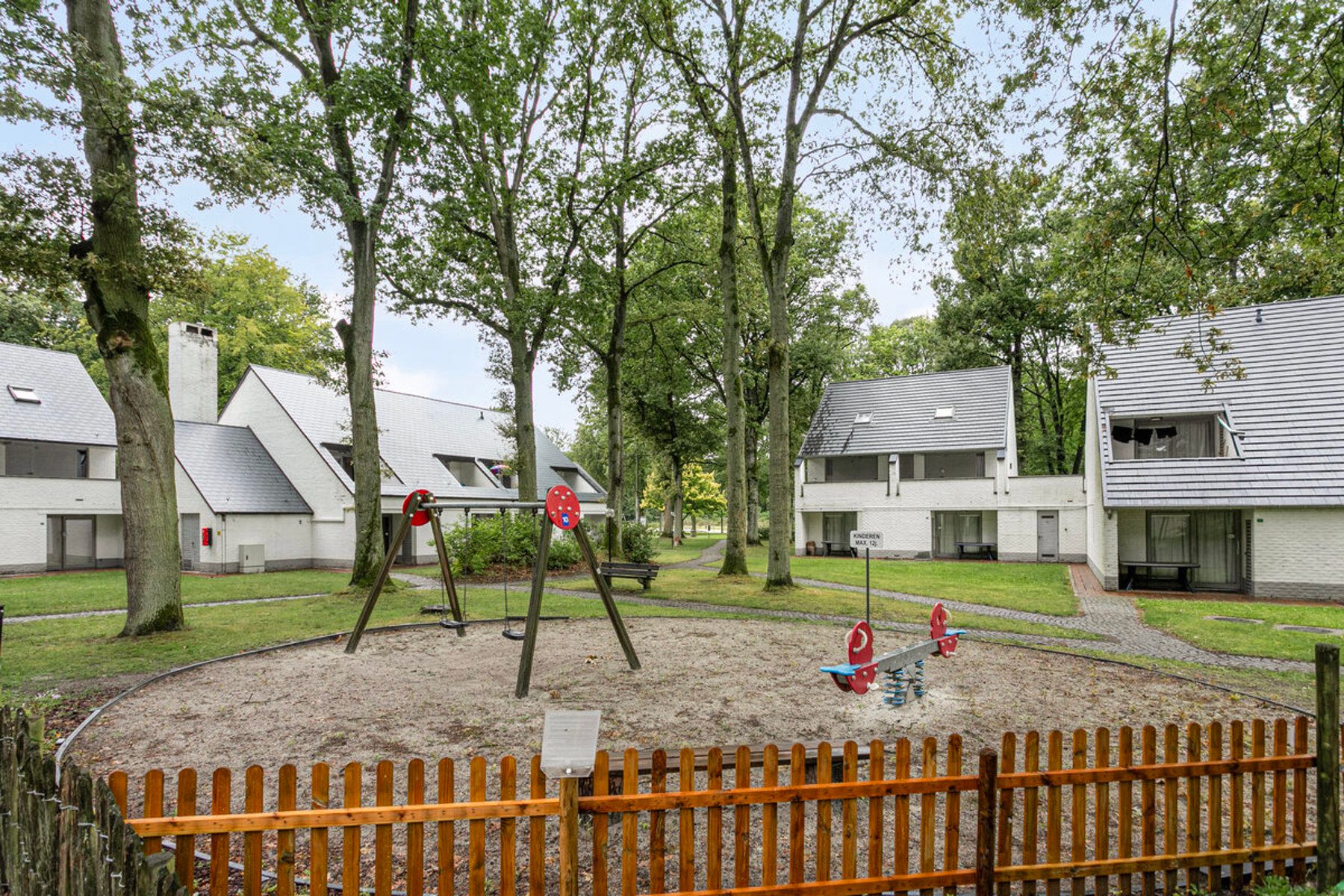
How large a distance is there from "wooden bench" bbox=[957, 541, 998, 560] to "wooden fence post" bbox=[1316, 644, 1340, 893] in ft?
86.1

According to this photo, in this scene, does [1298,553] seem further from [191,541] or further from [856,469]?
[191,541]

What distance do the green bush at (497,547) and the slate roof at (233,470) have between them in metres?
7.40

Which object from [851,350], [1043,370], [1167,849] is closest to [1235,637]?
[1167,849]

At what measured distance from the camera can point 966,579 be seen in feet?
66.5

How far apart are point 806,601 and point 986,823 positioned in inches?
472

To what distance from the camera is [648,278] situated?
24.7 metres

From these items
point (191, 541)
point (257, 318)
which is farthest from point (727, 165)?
point (257, 318)

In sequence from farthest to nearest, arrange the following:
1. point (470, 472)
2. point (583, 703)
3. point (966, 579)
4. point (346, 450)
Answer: point (470, 472) < point (346, 450) < point (966, 579) < point (583, 703)

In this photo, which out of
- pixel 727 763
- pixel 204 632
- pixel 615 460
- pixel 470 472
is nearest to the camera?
pixel 727 763

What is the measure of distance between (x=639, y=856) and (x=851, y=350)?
43.3m

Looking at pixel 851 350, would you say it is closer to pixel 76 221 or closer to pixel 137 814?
pixel 76 221

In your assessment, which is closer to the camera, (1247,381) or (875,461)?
(1247,381)

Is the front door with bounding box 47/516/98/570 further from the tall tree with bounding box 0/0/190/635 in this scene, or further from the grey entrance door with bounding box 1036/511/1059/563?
the grey entrance door with bounding box 1036/511/1059/563

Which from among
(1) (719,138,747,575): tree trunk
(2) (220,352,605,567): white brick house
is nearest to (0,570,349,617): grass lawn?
(2) (220,352,605,567): white brick house
